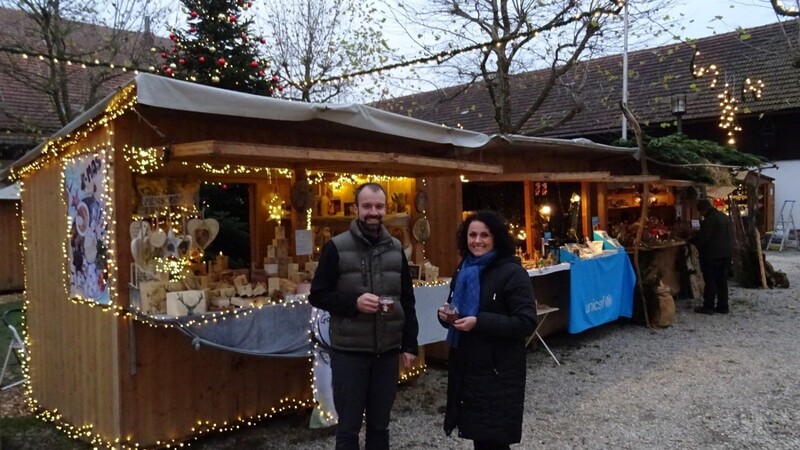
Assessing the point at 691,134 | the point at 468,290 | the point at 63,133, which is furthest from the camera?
the point at 691,134

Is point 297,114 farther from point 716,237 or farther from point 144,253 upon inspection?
point 716,237

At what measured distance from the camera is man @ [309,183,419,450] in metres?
3.15

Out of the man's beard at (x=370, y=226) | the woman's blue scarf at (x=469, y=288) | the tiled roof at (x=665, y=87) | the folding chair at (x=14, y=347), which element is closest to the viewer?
the woman's blue scarf at (x=469, y=288)

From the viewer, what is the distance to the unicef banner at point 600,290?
730cm

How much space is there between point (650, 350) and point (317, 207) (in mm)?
4173

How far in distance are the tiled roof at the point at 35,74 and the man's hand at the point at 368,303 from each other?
9508 mm

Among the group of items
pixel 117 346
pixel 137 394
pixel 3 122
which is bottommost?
pixel 137 394

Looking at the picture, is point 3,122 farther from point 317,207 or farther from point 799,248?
point 799,248

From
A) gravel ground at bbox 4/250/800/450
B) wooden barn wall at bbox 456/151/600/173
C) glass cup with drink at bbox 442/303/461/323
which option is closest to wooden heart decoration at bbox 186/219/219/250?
gravel ground at bbox 4/250/800/450

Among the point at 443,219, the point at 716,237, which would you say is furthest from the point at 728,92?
the point at 443,219

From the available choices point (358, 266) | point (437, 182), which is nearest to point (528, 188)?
point (437, 182)

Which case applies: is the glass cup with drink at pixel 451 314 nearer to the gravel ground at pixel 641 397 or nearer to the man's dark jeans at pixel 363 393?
the man's dark jeans at pixel 363 393

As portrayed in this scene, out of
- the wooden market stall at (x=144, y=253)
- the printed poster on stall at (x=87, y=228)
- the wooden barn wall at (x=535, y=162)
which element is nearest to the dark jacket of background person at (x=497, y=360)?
the wooden market stall at (x=144, y=253)

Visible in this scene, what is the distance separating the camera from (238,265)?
8.28 m
